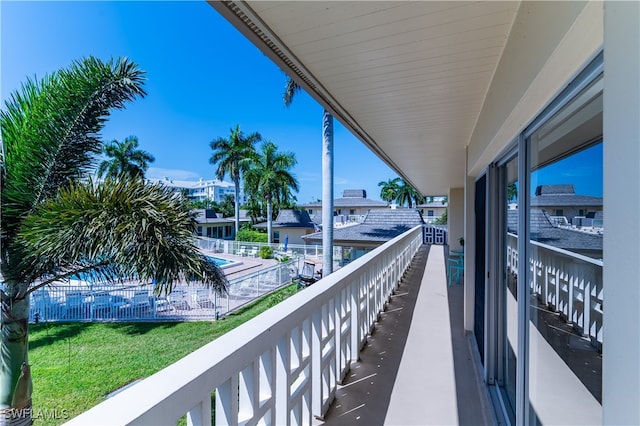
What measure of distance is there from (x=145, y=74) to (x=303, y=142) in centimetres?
3221

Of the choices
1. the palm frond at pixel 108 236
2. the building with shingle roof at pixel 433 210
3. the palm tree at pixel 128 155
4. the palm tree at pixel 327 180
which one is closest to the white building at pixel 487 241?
the palm frond at pixel 108 236

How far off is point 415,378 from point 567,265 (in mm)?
1893

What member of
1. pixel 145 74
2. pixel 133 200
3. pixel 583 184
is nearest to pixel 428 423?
pixel 583 184

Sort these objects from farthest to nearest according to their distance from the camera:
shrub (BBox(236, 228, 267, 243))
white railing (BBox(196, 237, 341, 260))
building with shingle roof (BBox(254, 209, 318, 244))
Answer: building with shingle roof (BBox(254, 209, 318, 244))
shrub (BBox(236, 228, 267, 243))
white railing (BBox(196, 237, 341, 260))

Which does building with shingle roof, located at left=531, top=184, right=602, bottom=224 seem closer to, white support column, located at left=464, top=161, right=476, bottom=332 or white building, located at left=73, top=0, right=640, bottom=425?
white building, located at left=73, top=0, right=640, bottom=425

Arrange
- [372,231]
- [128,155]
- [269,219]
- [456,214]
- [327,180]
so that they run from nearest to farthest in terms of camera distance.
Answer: [327,180], [456,214], [372,231], [269,219], [128,155]

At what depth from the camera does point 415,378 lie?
8.52 ft

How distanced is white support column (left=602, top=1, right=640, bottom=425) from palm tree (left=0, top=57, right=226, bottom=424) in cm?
522

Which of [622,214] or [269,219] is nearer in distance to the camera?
[622,214]

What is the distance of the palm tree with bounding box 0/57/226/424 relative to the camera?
453 cm

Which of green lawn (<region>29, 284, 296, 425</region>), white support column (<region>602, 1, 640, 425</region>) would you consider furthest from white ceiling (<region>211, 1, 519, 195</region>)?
green lawn (<region>29, 284, 296, 425</region>)

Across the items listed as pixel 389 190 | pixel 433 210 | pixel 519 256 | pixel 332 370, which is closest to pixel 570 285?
pixel 519 256

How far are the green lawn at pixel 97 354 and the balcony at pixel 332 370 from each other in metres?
5.54

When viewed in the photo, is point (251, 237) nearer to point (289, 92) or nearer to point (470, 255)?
point (289, 92)
